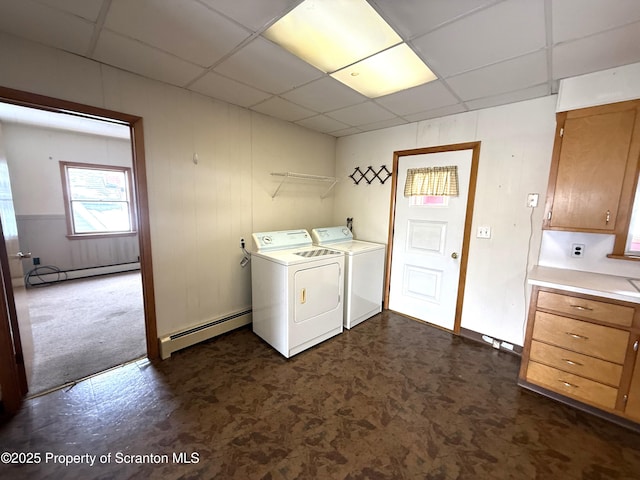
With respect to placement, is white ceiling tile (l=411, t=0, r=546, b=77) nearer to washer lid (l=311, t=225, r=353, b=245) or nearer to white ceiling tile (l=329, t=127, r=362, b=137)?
white ceiling tile (l=329, t=127, r=362, b=137)

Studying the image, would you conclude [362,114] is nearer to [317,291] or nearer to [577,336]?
[317,291]

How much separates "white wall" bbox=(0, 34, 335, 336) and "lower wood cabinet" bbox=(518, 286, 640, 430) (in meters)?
2.69

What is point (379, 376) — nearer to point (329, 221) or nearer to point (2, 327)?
point (329, 221)

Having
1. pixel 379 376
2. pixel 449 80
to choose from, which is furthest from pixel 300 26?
pixel 379 376

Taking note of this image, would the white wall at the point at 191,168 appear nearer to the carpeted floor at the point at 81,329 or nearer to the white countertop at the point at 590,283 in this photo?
the carpeted floor at the point at 81,329

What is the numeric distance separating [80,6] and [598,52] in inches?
117

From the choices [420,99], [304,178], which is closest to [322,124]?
[304,178]

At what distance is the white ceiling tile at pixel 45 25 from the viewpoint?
1325mm

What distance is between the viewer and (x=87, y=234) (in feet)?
15.5

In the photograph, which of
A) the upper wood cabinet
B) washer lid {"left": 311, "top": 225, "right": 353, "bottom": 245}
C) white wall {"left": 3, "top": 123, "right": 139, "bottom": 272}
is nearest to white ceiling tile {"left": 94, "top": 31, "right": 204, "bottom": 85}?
washer lid {"left": 311, "top": 225, "right": 353, "bottom": 245}

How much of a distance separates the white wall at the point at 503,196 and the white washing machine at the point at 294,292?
1473mm

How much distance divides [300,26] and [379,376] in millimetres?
2569

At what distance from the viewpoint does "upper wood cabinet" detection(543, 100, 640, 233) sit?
1765 millimetres

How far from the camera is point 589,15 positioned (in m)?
1.27
